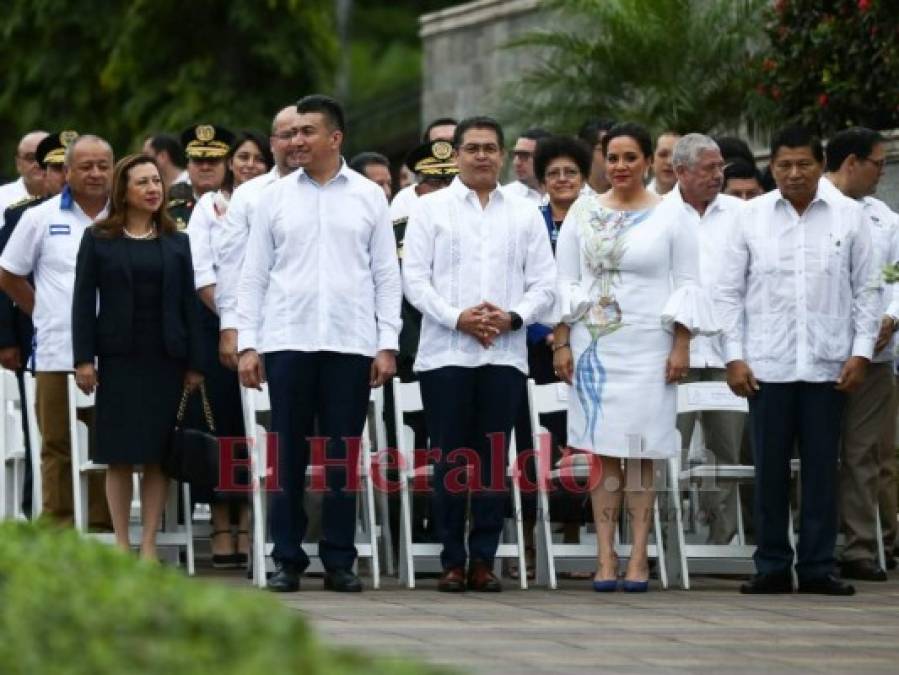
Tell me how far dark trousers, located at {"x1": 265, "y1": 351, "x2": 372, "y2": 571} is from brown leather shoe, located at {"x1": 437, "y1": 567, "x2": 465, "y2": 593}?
0.47m

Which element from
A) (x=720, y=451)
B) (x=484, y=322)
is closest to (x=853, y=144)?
(x=720, y=451)

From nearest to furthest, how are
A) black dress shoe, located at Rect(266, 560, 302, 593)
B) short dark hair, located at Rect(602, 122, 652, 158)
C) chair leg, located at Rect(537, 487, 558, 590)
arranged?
black dress shoe, located at Rect(266, 560, 302, 593), short dark hair, located at Rect(602, 122, 652, 158), chair leg, located at Rect(537, 487, 558, 590)

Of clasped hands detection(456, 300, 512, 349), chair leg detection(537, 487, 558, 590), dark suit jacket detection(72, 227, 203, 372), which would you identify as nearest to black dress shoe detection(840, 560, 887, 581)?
chair leg detection(537, 487, 558, 590)

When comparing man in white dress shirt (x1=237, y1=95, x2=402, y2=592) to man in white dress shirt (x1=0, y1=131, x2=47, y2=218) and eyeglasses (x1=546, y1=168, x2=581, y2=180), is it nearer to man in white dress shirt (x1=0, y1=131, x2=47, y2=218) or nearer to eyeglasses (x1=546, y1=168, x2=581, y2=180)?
eyeglasses (x1=546, y1=168, x2=581, y2=180)

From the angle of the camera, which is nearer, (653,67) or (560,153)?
(560,153)

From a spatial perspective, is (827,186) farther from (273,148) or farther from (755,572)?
(273,148)

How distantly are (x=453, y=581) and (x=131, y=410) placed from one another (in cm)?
185

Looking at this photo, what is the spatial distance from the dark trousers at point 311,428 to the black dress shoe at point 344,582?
5 cm

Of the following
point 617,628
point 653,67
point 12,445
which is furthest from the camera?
point 653,67

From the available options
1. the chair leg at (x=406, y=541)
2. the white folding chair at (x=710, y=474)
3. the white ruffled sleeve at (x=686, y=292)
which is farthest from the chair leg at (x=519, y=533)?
the white ruffled sleeve at (x=686, y=292)

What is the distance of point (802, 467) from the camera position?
43.0 feet

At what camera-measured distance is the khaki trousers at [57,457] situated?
14320 millimetres

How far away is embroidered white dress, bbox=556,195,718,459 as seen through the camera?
12875 millimetres

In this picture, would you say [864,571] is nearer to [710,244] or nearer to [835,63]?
[710,244]
